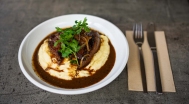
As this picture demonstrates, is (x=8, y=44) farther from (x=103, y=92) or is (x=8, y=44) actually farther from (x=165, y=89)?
(x=165, y=89)

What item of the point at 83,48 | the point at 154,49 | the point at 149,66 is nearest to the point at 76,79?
the point at 83,48

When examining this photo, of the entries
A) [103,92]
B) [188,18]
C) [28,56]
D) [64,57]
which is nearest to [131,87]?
[103,92]

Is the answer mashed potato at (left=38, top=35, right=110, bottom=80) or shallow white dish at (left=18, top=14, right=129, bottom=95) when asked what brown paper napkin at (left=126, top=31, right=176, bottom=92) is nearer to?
shallow white dish at (left=18, top=14, right=129, bottom=95)

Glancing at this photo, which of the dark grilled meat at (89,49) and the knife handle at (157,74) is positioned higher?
the dark grilled meat at (89,49)

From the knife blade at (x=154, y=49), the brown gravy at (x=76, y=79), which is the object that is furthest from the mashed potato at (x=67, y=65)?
the knife blade at (x=154, y=49)

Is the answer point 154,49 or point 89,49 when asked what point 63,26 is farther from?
point 154,49

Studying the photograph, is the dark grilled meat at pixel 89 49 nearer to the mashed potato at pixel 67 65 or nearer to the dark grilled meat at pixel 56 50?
the mashed potato at pixel 67 65

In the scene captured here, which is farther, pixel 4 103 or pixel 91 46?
pixel 91 46
